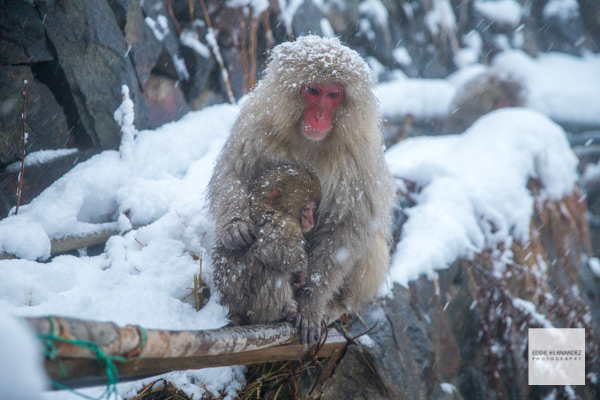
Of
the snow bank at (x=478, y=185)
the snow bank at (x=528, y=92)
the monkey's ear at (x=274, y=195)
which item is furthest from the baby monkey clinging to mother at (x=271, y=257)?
the snow bank at (x=528, y=92)

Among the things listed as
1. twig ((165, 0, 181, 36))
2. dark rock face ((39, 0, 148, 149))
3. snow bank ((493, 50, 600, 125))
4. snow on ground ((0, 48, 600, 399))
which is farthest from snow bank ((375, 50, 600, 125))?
dark rock face ((39, 0, 148, 149))

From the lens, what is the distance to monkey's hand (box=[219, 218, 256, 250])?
212 centimetres

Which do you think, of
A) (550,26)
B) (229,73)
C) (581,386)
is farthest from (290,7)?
(550,26)

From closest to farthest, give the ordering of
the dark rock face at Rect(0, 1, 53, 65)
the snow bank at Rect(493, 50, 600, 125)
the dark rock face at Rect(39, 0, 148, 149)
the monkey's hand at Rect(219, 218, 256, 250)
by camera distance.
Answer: the monkey's hand at Rect(219, 218, 256, 250) < the dark rock face at Rect(0, 1, 53, 65) < the dark rock face at Rect(39, 0, 148, 149) < the snow bank at Rect(493, 50, 600, 125)

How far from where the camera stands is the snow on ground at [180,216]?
2.26 m

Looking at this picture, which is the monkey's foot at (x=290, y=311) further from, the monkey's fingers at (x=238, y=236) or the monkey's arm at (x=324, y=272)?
the monkey's fingers at (x=238, y=236)

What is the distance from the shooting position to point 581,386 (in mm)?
3938

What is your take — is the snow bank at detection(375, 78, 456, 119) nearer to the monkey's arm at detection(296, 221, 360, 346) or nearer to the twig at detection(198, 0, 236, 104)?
the twig at detection(198, 0, 236, 104)

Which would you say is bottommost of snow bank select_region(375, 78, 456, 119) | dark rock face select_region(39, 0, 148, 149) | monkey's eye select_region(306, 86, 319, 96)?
snow bank select_region(375, 78, 456, 119)

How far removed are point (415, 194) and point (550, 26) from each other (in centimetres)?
797

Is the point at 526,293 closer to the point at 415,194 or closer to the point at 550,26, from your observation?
the point at 415,194

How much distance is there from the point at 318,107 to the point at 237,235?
783 millimetres

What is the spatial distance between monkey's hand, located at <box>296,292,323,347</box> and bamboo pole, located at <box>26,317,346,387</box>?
5cm

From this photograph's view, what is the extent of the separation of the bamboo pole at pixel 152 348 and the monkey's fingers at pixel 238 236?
0.39 metres
